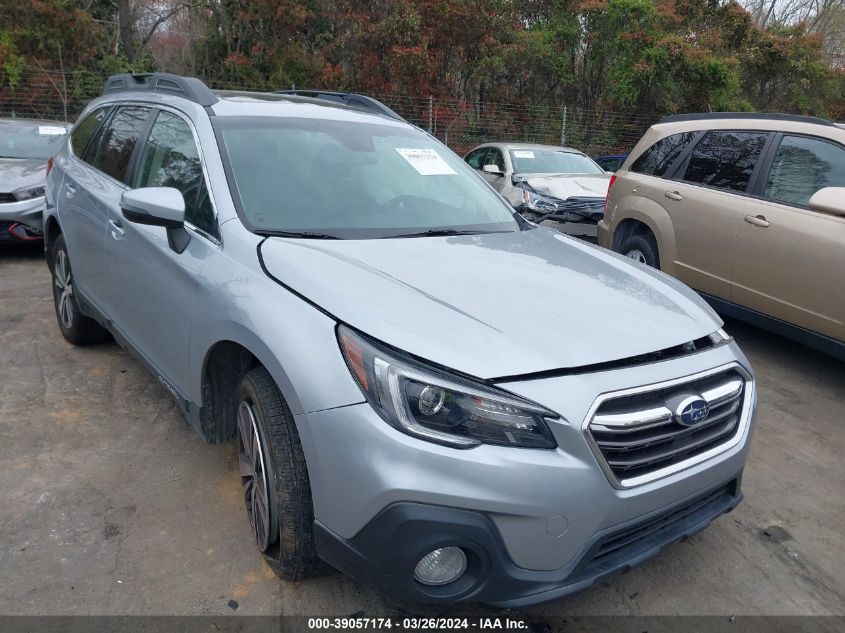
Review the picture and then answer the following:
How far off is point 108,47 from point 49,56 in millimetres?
1996

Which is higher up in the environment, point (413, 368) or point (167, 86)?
point (167, 86)

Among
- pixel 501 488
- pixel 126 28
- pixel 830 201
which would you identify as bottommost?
pixel 501 488

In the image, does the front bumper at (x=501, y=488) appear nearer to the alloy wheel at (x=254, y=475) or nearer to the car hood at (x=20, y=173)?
the alloy wheel at (x=254, y=475)

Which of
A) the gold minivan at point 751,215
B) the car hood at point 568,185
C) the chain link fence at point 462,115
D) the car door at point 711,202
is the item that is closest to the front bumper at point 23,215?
the car hood at point 568,185

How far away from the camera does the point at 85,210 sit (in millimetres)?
3857

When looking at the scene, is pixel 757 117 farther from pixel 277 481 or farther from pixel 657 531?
pixel 277 481

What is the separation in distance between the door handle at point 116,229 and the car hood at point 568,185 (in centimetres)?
584

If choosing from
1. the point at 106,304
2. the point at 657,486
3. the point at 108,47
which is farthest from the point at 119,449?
the point at 108,47

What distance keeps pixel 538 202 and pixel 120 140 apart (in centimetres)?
539

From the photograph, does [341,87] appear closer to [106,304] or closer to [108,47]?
[108,47]

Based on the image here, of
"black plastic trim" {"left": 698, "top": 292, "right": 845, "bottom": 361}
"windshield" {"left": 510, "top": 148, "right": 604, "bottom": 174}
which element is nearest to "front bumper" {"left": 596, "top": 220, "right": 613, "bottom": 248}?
"black plastic trim" {"left": 698, "top": 292, "right": 845, "bottom": 361}

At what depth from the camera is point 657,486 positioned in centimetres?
199

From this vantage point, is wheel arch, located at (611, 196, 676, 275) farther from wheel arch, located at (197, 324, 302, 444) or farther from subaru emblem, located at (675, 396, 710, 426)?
wheel arch, located at (197, 324, 302, 444)

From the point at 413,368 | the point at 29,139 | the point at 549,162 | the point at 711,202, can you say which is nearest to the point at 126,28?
the point at 29,139
